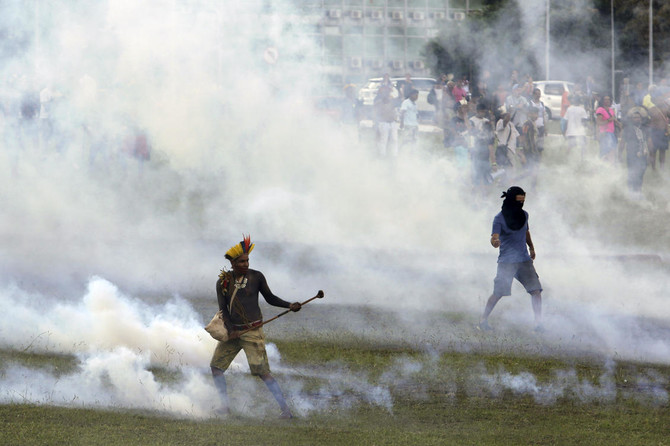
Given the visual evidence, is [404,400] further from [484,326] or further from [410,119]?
[410,119]

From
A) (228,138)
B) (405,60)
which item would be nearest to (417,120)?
(405,60)

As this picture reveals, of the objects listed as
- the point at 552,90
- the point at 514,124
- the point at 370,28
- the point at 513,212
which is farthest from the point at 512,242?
the point at 552,90

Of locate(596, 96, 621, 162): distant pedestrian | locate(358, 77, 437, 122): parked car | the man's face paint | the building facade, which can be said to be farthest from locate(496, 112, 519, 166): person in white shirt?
the man's face paint

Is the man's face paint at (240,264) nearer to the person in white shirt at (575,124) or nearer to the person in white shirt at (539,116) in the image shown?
the person in white shirt at (539,116)

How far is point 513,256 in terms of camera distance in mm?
13133

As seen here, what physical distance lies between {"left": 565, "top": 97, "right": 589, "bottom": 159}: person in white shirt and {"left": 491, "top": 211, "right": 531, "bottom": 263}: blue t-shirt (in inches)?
462

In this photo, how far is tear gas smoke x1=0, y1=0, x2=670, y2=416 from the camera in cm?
Result: 1416

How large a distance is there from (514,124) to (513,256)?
9.39m

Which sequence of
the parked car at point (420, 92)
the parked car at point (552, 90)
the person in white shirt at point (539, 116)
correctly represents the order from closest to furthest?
the parked car at point (420, 92) → the person in white shirt at point (539, 116) → the parked car at point (552, 90)

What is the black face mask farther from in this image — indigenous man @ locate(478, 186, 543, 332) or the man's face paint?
the man's face paint

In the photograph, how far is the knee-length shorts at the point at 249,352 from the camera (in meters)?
9.64

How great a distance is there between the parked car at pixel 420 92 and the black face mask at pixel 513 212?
24.4 ft

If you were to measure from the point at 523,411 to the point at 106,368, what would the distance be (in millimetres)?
4297

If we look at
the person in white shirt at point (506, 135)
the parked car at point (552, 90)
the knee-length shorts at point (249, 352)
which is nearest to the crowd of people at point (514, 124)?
the person in white shirt at point (506, 135)
